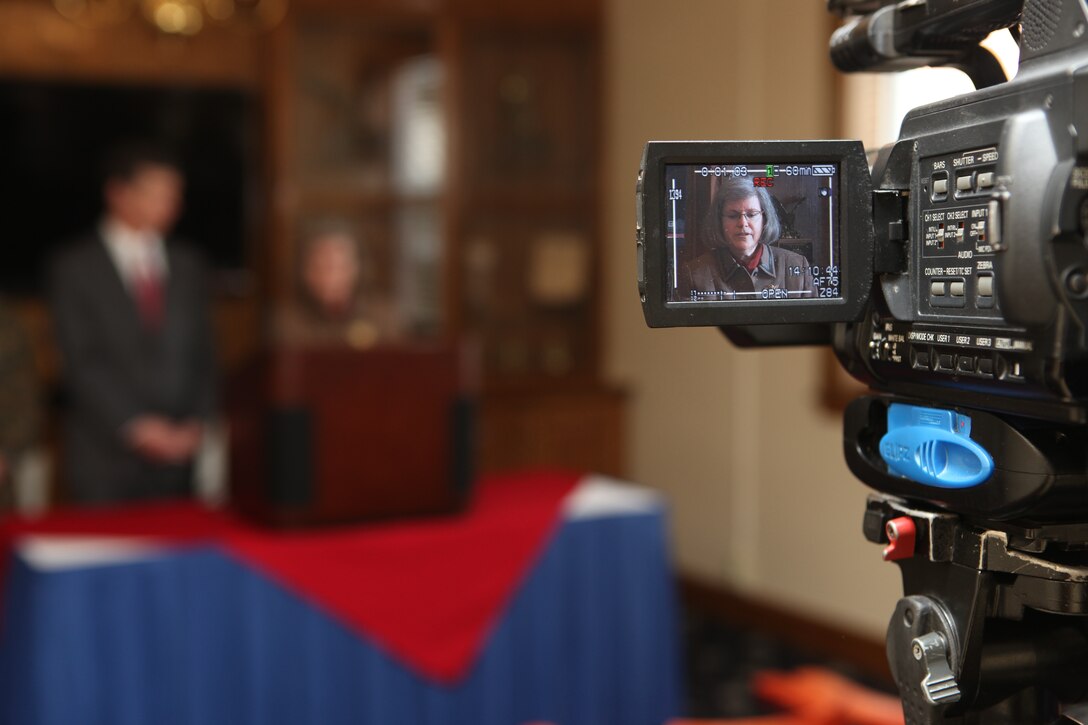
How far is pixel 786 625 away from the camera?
455cm

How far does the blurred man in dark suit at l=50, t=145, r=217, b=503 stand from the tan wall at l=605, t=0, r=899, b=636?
193 cm

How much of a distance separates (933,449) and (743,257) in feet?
0.78

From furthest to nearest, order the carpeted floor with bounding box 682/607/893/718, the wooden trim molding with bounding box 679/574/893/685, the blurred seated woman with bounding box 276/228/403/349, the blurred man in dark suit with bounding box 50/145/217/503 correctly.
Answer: the wooden trim molding with bounding box 679/574/893/685 → the carpeted floor with bounding box 682/607/893/718 → the blurred man in dark suit with bounding box 50/145/217/503 → the blurred seated woman with bounding box 276/228/403/349

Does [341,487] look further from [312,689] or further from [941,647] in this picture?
[941,647]

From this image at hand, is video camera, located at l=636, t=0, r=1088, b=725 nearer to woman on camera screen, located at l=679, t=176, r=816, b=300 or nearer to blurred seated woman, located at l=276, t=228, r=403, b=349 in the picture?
woman on camera screen, located at l=679, t=176, r=816, b=300

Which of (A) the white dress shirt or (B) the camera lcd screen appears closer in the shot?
(B) the camera lcd screen

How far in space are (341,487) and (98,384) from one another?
4.04 feet

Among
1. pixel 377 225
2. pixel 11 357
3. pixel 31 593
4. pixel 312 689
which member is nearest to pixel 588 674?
pixel 312 689

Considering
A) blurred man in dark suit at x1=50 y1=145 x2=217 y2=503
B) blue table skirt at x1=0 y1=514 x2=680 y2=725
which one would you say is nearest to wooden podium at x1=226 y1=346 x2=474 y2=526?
blue table skirt at x1=0 y1=514 x2=680 y2=725

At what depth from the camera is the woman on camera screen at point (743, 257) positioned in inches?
41.6

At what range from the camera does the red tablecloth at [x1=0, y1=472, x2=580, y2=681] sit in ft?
9.06

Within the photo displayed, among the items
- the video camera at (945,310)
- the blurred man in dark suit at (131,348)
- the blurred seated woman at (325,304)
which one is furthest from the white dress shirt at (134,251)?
the video camera at (945,310)

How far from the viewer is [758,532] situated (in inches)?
185

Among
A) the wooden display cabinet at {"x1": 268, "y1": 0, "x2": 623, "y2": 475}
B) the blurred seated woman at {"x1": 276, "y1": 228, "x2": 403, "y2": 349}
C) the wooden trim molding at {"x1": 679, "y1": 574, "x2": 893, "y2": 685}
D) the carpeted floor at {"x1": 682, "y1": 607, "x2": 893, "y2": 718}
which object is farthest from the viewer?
the wooden display cabinet at {"x1": 268, "y1": 0, "x2": 623, "y2": 475}
